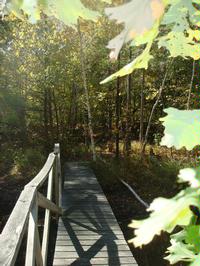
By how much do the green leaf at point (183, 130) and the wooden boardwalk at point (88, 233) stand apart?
3387 mm

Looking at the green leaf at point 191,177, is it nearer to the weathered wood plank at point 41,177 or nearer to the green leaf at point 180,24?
the green leaf at point 180,24

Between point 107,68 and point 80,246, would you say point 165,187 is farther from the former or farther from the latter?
point 107,68

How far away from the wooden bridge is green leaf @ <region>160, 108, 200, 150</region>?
1.05m

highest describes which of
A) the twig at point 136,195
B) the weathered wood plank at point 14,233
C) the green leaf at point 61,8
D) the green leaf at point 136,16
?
the green leaf at point 61,8

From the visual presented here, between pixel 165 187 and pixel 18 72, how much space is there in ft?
24.8

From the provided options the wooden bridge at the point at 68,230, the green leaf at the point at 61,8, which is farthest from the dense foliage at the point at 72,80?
the green leaf at the point at 61,8

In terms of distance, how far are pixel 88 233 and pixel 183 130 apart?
4404mm

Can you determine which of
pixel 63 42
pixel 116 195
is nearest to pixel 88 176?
pixel 116 195

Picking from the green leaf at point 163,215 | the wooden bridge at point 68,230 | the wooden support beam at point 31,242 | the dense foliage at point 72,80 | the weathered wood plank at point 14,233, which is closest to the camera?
the green leaf at point 163,215

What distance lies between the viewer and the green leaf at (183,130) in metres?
0.62

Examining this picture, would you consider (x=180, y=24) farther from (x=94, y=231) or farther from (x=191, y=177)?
(x=94, y=231)

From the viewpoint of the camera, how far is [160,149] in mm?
14352

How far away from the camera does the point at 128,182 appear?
31.7 feet

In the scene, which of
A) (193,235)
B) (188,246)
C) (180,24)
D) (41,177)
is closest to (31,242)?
(41,177)
